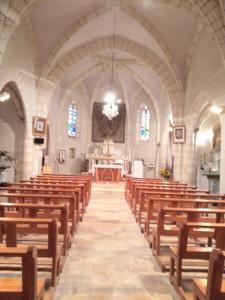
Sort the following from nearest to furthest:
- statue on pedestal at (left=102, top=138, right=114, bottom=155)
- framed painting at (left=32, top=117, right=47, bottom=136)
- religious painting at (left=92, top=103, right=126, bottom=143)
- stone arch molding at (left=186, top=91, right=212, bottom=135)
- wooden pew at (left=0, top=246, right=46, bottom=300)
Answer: wooden pew at (left=0, top=246, right=46, bottom=300) → stone arch molding at (left=186, top=91, right=212, bottom=135) → framed painting at (left=32, top=117, right=47, bottom=136) → statue on pedestal at (left=102, top=138, right=114, bottom=155) → religious painting at (left=92, top=103, right=126, bottom=143)

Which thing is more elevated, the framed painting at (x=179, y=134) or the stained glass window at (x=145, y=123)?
the stained glass window at (x=145, y=123)

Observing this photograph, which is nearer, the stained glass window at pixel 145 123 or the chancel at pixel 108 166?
the chancel at pixel 108 166

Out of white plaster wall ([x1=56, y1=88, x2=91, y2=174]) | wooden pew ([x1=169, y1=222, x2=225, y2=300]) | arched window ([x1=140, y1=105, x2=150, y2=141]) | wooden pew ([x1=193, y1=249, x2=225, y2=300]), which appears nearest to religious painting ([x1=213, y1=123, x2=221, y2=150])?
arched window ([x1=140, y1=105, x2=150, y2=141])

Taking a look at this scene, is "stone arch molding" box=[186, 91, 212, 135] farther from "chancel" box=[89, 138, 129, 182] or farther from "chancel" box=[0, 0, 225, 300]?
"chancel" box=[89, 138, 129, 182]

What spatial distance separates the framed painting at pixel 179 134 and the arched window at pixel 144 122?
740cm

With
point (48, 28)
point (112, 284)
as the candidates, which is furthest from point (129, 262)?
point (48, 28)

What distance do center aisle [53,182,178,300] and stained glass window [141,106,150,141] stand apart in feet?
46.0

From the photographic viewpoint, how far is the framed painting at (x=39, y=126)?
10773 millimetres

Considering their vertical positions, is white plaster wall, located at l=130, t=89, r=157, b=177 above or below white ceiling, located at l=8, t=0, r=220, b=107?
below

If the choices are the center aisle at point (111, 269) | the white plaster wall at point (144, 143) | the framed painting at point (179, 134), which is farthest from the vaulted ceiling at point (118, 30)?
the white plaster wall at point (144, 143)

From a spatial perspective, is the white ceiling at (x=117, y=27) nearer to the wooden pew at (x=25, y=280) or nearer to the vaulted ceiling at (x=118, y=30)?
the vaulted ceiling at (x=118, y=30)

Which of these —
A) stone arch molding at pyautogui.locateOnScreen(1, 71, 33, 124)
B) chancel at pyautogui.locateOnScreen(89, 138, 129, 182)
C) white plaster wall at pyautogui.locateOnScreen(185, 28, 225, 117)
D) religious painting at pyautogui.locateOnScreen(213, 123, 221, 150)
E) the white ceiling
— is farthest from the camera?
chancel at pyautogui.locateOnScreen(89, 138, 129, 182)

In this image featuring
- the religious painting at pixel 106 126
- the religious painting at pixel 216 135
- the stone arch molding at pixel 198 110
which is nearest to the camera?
the stone arch molding at pixel 198 110

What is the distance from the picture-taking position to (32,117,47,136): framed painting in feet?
35.3
